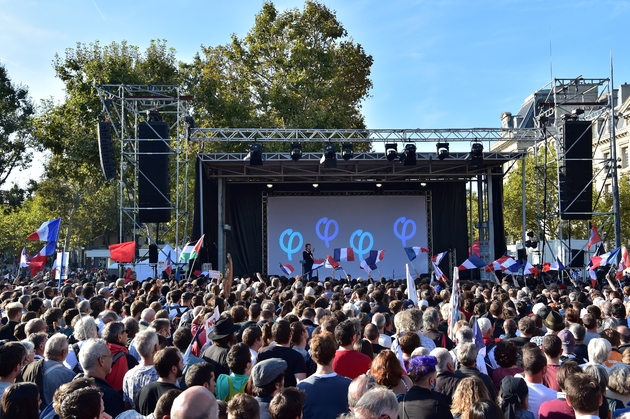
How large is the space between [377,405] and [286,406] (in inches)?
19.3

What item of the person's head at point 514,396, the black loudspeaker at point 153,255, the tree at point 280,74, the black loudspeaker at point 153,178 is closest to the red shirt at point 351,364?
the person's head at point 514,396

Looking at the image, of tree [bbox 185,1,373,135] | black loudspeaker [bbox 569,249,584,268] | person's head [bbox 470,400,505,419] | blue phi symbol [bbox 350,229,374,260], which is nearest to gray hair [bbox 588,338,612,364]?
person's head [bbox 470,400,505,419]

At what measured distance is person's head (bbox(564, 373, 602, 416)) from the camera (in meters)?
3.68

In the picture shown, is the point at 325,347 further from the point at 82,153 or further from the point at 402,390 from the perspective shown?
the point at 82,153

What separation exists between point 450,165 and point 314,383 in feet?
65.3

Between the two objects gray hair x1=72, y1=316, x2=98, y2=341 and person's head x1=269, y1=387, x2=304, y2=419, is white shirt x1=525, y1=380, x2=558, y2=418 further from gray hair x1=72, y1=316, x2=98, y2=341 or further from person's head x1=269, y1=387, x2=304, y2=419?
gray hair x1=72, y1=316, x2=98, y2=341

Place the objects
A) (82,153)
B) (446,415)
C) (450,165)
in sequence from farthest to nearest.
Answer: (82,153) → (450,165) → (446,415)

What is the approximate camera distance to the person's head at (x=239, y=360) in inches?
187

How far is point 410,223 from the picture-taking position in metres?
25.3

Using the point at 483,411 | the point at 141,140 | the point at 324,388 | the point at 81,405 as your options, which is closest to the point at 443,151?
the point at 141,140

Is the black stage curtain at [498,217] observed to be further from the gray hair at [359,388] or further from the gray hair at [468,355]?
the gray hair at [359,388]

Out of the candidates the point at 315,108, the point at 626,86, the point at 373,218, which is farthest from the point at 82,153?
the point at 626,86

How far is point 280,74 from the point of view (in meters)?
30.4

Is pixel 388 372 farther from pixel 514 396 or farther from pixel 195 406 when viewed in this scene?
pixel 195 406
